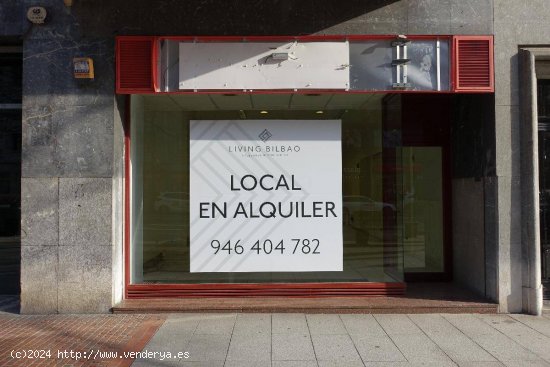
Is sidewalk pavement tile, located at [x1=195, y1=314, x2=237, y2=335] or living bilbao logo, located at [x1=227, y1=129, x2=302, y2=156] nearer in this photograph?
sidewalk pavement tile, located at [x1=195, y1=314, x2=237, y2=335]

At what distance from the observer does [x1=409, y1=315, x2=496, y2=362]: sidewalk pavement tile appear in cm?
526

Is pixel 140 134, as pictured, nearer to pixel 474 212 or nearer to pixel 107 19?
pixel 107 19

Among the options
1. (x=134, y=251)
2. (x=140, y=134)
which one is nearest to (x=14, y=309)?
(x=134, y=251)

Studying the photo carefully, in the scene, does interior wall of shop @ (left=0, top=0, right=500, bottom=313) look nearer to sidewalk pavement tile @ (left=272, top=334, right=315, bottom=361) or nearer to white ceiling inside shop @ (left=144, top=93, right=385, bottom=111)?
white ceiling inside shop @ (left=144, top=93, right=385, bottom=111)

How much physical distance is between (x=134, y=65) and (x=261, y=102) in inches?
70.5

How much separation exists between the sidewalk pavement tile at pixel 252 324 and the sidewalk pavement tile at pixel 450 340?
1858mm

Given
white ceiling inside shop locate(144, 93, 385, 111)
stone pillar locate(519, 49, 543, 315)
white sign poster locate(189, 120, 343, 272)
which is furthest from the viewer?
white sign poster locate(189, 120, 343, 272)

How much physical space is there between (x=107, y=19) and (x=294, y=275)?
4326 mm

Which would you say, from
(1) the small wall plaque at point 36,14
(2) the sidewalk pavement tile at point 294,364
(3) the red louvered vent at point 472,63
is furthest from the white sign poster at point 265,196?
(1) the small wall plaque at point 36,14

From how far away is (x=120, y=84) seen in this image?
689 centimetres

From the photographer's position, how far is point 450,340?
577 centimetres

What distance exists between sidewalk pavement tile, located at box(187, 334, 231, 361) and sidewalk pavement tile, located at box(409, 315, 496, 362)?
2.32 m

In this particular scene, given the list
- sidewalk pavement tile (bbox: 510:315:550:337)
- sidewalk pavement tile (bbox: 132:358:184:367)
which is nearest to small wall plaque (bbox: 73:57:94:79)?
sidewalk pavement tile (bbox: 132:358:184:367)

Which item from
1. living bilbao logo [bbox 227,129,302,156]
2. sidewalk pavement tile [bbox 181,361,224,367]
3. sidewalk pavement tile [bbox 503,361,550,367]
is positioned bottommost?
sidewalk pavement tile [bbox 503,361,550,367]
